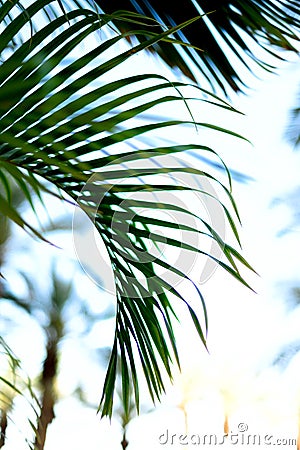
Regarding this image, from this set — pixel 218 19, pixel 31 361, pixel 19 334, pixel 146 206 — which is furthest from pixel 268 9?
pixel 31 361

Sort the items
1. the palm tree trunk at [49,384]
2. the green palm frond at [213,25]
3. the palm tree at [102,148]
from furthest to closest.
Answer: the palm tree trunk at [49,384] < the green palm frond at [213,25] < the palm tree at [102,148]

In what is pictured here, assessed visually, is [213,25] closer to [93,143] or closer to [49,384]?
[93,143]

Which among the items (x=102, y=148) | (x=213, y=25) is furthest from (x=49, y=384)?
(x=102, y=148)

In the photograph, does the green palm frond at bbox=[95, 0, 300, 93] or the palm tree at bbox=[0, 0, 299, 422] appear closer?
the palm tree at bbox=[0, 0, 299, 422]

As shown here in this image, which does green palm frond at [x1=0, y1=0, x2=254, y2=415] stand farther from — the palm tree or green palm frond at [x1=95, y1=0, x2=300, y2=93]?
green palm frond at [x1=95, y1=0, x2=300, y2=93]

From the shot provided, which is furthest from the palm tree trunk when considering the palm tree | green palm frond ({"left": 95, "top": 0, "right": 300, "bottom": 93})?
the palm tree

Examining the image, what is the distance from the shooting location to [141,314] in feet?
1.62

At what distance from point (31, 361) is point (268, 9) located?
288 cm

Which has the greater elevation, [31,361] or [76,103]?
[31,361]

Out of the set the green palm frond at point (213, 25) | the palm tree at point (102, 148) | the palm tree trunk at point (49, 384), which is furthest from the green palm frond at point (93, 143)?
the palm tree trunk at point (49, 384)

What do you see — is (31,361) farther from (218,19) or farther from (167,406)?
(218,19)

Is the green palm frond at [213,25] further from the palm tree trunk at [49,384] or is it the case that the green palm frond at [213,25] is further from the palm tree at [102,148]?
the palm tree trunk at [49,384]

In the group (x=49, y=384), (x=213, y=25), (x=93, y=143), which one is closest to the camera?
(x=93, y=143)

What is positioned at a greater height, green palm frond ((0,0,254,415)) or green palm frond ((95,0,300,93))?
green palm frond ((95,0,300,93))
